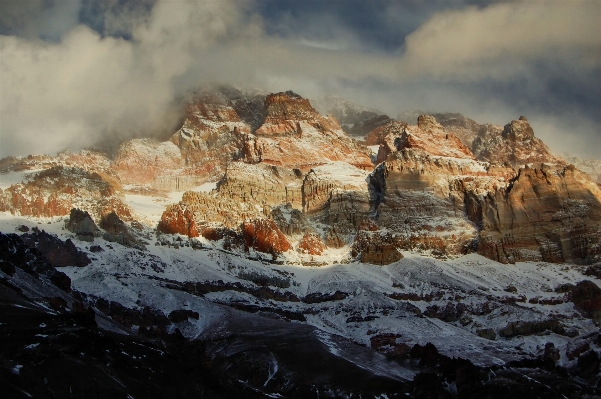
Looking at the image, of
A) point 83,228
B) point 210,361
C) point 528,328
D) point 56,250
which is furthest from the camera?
point 83,228

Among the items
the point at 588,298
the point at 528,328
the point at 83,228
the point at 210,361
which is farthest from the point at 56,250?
the point at 588,298

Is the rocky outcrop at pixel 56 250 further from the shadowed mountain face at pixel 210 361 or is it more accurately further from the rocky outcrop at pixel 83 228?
the shadowed mountain face at pixel 210 361

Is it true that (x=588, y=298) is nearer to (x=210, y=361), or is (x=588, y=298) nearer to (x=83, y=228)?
(x=210, y=361)

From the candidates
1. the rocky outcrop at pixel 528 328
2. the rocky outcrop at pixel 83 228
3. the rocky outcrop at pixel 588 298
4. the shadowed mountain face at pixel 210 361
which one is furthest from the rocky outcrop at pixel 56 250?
the rocky outcrop at pixel 588 298

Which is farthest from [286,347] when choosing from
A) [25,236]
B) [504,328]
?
[25,236]

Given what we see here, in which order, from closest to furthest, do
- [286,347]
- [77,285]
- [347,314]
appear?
[286,347], [77,285], [347,314]

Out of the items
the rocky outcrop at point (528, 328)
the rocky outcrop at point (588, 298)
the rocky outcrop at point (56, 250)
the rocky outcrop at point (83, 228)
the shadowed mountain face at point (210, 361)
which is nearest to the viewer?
the shadowed mountain face at point (210, 361)

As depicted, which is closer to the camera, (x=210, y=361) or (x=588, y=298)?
(x=210, y=361)

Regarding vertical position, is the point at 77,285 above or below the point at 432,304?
below

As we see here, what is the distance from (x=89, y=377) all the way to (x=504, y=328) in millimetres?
102068

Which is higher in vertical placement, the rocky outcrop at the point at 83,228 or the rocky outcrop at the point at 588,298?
the rocky outcrop at the point at 588,298

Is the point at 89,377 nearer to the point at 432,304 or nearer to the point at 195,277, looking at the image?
the point at 195,277

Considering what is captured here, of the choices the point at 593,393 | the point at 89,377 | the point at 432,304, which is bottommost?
the point at 89,377

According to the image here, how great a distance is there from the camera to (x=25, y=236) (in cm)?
17912
